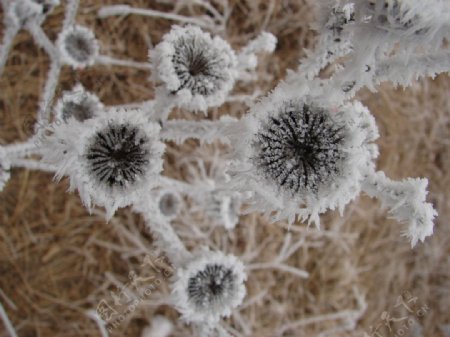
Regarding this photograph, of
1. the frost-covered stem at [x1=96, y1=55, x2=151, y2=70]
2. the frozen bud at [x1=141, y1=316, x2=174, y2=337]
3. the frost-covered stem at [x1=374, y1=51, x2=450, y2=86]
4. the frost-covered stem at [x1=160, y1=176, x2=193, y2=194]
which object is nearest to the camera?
the frost-covered stem at [x1=374, y1=51, x2=450, y2=86]

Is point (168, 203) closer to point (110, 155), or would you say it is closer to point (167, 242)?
point (167, 242)

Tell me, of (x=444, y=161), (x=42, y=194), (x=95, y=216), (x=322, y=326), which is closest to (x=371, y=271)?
(x=322, y=326)

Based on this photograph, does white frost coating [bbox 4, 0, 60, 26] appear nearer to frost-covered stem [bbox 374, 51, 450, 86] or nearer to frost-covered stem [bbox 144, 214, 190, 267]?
frost-covered stem [bbox 144, 214, 190, 267]

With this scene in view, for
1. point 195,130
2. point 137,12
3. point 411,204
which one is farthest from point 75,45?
point 411,204

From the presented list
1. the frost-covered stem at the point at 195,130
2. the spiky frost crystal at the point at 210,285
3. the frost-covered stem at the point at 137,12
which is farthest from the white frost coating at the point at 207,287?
the frost-covered stem at the point at 137,12

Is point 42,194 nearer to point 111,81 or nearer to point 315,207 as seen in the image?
point 111,81

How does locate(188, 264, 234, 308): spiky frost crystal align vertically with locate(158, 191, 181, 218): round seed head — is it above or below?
below

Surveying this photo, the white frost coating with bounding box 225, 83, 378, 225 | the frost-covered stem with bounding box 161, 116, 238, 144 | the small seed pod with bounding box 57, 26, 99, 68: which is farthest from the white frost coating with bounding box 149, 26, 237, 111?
the small seed pod with bounding box 57, 26, 99, 68
